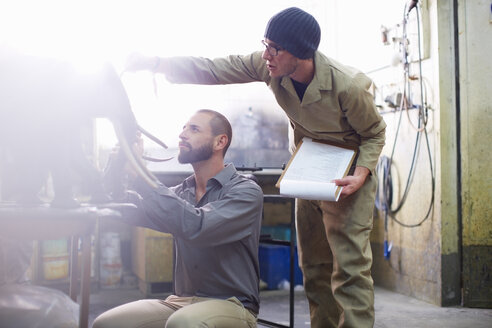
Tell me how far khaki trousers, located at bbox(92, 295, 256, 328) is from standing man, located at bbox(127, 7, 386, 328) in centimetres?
53

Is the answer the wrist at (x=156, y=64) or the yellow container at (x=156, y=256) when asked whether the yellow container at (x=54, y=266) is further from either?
the wrist at (x=156, y=64)

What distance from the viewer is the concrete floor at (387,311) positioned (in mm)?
3090

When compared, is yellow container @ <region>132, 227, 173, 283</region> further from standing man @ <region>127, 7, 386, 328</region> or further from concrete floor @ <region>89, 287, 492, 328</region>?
standing man @ <region>127, 7, 386, 328</region>

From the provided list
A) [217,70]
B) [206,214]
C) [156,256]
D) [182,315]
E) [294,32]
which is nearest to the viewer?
[182,315]

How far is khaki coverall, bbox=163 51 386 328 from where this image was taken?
6.79 ft

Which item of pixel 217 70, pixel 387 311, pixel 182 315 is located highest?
pixel 217 70

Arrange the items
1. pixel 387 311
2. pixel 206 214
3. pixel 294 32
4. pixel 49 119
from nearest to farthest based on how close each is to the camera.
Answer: pixel 49 119, pixel 206 214, pixel 294 32, pixel 387 311

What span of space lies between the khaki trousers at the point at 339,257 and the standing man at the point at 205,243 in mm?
422

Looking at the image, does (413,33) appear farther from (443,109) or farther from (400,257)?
(400,257)

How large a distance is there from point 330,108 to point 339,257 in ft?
1.98

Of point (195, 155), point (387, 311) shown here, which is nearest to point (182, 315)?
point (195, 155)

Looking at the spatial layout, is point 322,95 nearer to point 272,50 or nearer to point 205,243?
point 272,50

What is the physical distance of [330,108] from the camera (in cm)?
209

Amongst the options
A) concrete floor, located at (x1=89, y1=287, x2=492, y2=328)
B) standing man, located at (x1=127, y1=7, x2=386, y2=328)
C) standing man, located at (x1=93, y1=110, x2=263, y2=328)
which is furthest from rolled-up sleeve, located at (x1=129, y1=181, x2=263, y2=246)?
concrete floor, located at (x1=89, y1=287, x2=492, y2=328)
